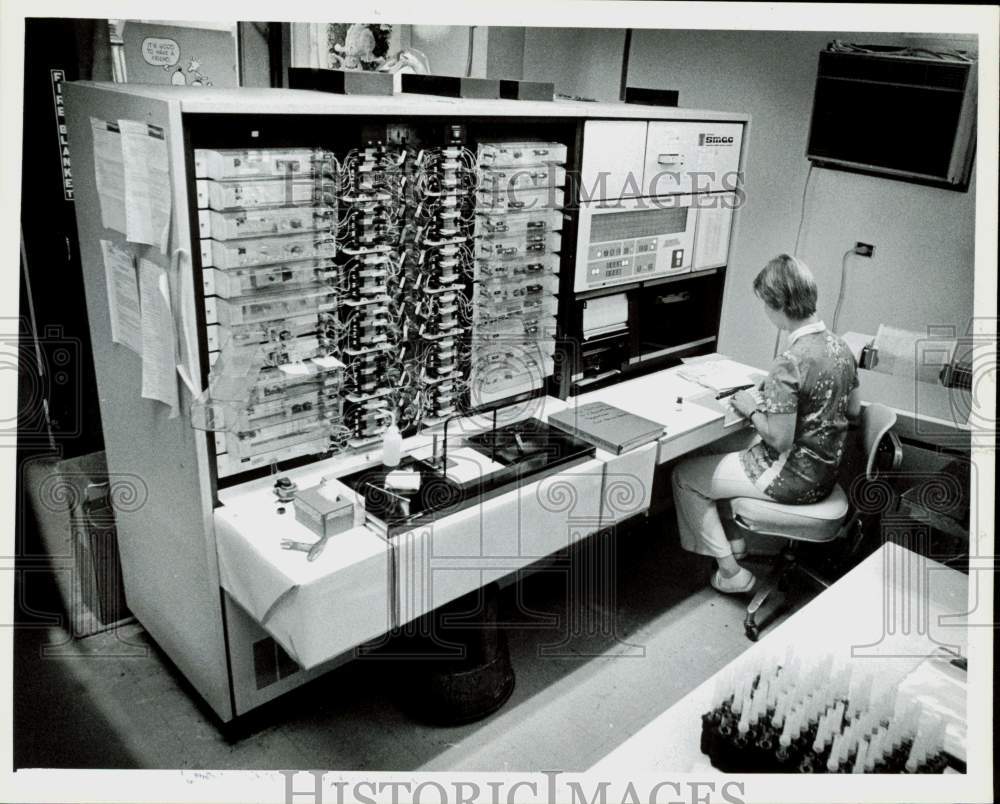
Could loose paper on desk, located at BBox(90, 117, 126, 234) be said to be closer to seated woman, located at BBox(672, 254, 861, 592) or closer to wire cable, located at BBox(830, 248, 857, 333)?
seated woman, located at BBox(672, 254, 861, 592)

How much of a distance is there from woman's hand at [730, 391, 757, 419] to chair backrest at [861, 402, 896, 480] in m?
0.38

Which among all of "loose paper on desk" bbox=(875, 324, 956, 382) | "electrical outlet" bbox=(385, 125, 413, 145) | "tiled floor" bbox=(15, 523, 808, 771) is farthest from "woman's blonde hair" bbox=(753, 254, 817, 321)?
"electrical outlet" bbox=(385, 125, 413, 145)

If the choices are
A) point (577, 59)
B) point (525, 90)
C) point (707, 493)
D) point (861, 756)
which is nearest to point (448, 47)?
point (577, 59)

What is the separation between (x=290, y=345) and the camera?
2.19 meters

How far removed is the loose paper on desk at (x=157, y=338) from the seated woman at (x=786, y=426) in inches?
72.8

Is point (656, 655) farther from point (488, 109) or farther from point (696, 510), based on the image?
point (488, 109)

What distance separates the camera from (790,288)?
2.70 metres

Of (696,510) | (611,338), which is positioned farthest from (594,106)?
(696,510)

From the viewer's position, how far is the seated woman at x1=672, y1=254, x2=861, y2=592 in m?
2.71

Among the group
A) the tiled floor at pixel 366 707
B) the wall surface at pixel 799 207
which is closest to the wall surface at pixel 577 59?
the wall surface at pixel 799 207

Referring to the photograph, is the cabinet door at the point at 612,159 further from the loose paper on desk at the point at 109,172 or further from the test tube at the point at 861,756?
the test tube at the point at 861,756

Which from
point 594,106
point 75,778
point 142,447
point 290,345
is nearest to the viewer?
point 75,778

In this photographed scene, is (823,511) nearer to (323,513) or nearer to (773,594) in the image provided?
(773,594)

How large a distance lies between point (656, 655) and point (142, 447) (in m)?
1.78
